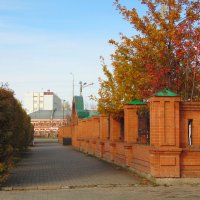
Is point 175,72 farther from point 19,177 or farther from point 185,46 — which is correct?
point 19,177

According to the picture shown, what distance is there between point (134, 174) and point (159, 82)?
3.86 meters

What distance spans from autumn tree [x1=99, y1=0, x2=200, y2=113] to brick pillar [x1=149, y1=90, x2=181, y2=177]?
352cm

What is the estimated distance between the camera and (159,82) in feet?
56.6

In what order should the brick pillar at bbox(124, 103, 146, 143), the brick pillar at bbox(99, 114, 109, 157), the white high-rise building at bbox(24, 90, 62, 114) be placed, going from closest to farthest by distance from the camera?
the brick pillar at bbox(124, 103, 146, 143) → the brick pillar at bbox(99, 114, 109, 157) → the white high-rise building at bbox(24, 90, 62, 114)

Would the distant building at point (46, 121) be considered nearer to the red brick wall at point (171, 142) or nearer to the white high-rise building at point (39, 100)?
the white high-rise building at point (39, 100)

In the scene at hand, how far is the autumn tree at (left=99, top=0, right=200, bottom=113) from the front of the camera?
1716cm

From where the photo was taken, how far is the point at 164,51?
17422mm

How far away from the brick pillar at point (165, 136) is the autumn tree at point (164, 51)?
3519 mm

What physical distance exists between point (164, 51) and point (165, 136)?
5.17 meters

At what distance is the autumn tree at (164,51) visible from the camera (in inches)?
675

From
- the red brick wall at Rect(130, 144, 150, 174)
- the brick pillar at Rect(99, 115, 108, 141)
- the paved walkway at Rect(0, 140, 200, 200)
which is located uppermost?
the brick pillar at Rect(99, 115, 108, 141)

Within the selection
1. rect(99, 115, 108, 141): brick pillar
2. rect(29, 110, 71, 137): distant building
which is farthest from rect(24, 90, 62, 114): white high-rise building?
rect(99, 115, 108, 141): brick pillar

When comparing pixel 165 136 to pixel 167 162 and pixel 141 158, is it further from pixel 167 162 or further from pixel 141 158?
pixel 141 158

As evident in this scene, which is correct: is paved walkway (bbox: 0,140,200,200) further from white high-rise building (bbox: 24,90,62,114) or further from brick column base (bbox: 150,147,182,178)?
white high-rise building (bbox: 24,90,62,114)
